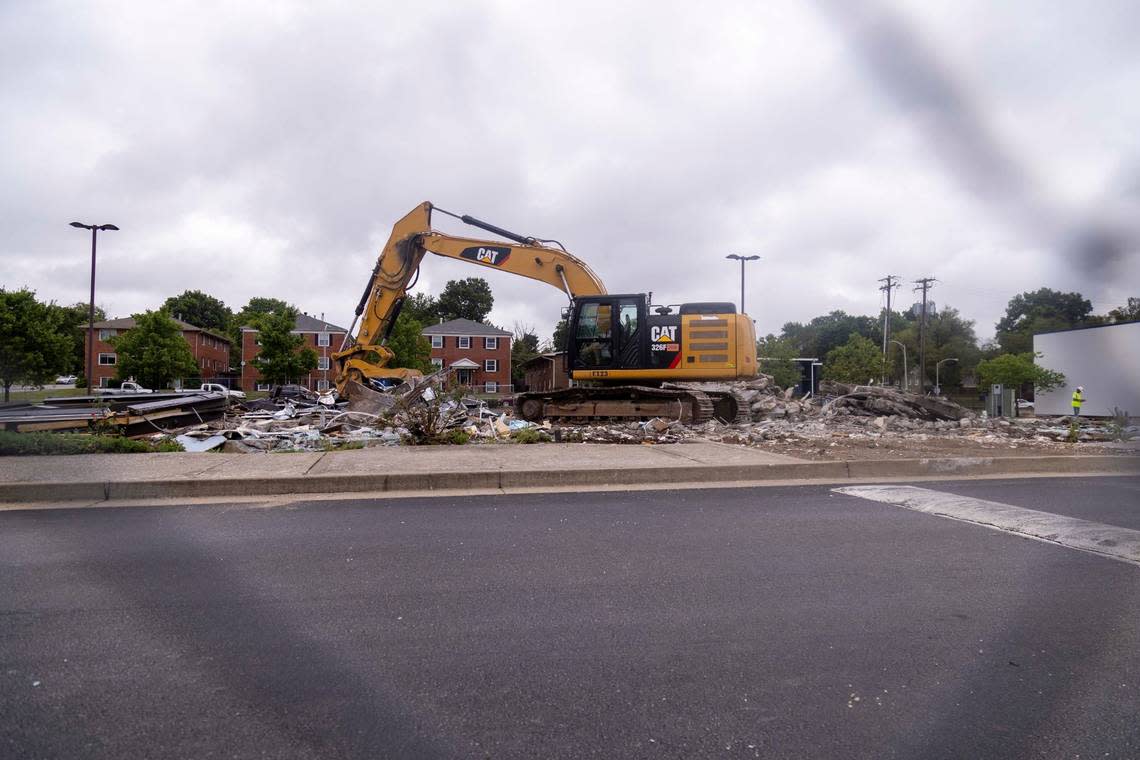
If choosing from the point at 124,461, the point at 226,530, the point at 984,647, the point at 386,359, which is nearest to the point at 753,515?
the point at 984,647

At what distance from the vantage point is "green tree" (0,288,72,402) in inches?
1212

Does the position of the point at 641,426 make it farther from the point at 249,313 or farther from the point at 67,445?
the point at 249,313

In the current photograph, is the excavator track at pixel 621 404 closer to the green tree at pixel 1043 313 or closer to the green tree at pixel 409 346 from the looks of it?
the green tree at pixel 1043 313

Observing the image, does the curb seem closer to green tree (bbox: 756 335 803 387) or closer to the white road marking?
the white road marking

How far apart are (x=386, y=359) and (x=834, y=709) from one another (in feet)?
53.8

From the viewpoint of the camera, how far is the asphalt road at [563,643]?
8.99 feet

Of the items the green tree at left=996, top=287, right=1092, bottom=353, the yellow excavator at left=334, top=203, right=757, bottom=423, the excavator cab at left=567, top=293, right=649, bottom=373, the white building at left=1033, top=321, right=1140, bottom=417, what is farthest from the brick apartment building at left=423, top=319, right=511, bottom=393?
the white building at left=1033, top=321, right=1140, bottom=417

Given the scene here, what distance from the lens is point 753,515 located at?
6715 millimetres

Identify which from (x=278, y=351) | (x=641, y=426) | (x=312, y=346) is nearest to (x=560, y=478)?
(x=641, y=426)

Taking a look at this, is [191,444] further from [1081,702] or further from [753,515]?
[1081,702]

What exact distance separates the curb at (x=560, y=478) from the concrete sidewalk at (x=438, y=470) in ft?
0.04

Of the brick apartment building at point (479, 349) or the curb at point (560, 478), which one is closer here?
the curb at point (560, 478)

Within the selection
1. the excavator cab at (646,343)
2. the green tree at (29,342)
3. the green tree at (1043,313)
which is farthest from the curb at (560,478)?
the green tree at (29,342)

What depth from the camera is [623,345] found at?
52.5ft
